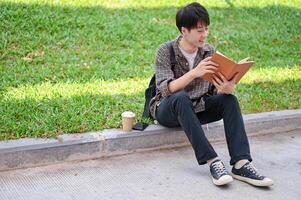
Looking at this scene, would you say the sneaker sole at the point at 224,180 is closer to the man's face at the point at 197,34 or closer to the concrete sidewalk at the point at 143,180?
the concrete sidewalk at the point at 143,180

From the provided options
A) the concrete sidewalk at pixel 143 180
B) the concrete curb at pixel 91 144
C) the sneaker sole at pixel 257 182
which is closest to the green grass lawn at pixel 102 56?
the concrete curb at pixel 91 144

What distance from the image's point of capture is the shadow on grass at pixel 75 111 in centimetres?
401

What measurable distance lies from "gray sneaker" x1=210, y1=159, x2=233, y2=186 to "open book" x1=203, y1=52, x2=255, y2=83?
0.67m

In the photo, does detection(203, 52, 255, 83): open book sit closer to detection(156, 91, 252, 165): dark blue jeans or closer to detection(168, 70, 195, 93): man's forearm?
detection(168, 70, 195, 93): man's forearm

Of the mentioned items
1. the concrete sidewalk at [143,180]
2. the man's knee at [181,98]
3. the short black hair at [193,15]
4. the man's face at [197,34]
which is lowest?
the concrete sidewalk at [143,180]

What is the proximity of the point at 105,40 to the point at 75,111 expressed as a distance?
2.29 metres

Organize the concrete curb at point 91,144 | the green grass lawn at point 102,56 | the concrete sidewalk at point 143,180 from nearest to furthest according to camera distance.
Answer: the concrete sidewalk at point 143,180 < the concrete curb at point 91,144 < the green grass lawn at point 102,56

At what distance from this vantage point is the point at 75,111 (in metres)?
4.44

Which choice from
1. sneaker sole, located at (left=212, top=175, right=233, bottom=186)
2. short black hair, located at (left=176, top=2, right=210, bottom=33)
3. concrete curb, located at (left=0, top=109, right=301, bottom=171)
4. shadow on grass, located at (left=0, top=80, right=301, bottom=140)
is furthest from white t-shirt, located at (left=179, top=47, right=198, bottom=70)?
sneaker sole, located at (left=212, top=175, right=233, bottom=186)

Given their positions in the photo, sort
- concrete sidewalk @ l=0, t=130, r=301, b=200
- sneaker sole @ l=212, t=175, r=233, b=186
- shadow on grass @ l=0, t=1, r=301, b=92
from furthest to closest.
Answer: shadow on grass @ l=0, t=1, r=301, b=92
sneaker sole @ l=212, t=175, r=233, b=186
concrete sidewalk @ l=0, t=130, r=301, b=200

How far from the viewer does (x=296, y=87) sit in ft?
19.2

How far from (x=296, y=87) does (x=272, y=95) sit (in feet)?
1.85

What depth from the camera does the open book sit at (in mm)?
3588

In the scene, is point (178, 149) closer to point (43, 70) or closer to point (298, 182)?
point (298, 182)
